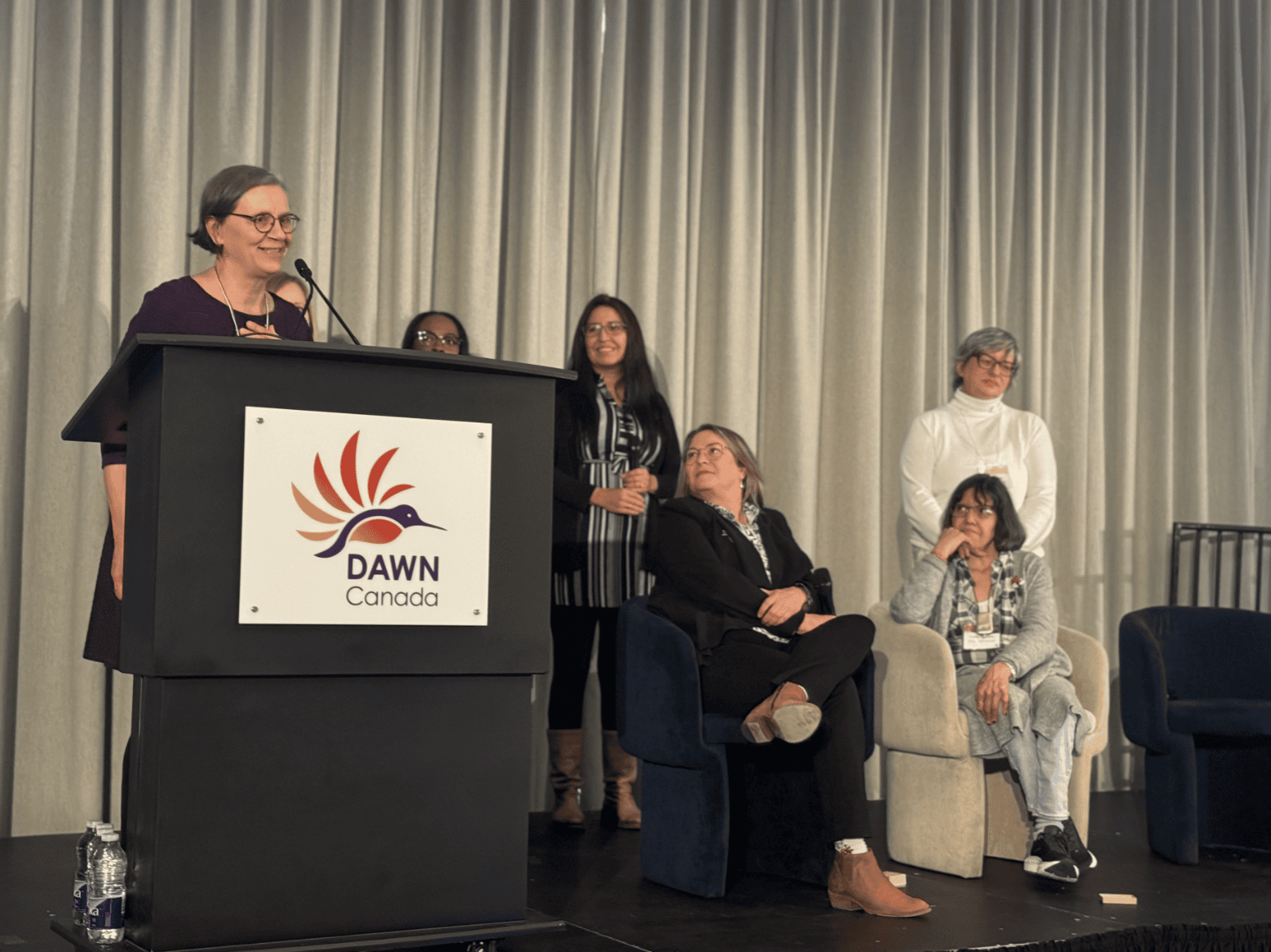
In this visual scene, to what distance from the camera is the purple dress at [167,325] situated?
2.17m

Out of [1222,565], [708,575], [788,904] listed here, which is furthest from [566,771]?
[1222,565]

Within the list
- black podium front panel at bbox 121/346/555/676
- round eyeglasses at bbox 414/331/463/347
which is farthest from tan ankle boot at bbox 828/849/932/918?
round eyeglasses at bbox 414/331/463/347

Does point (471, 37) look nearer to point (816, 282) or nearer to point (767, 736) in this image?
point (816, 282)

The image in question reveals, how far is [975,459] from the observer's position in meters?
3.98

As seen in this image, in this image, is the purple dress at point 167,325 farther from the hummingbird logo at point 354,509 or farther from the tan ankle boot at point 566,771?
the tan ankle boot at point 566,771

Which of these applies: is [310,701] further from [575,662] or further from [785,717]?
[575,662]

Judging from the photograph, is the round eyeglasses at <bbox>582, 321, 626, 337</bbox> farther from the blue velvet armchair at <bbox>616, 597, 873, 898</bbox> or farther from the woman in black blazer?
the blue velvet armchair at <bbox>616, 597, 873, 898</bbox>

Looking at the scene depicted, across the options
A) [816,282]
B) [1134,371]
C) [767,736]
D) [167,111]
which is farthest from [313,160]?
[1134,371]

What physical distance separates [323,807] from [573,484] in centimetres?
193

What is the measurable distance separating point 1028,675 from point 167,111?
2808 millimetres

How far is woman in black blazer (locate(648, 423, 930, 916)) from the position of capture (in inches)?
106

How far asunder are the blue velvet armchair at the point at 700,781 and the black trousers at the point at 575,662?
0.54 meters

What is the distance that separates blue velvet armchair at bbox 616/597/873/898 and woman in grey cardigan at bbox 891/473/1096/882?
0.34 m

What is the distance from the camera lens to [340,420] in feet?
5.70
